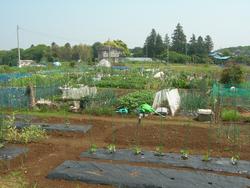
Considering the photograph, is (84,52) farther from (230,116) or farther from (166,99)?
(230,116)

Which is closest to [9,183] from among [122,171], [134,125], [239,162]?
[122,171]

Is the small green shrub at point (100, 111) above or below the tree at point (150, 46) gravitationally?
below

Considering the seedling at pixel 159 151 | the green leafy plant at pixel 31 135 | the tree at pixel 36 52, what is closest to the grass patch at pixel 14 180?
the green leafy plant at pixel 31 135

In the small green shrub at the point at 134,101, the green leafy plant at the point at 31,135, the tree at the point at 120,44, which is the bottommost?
the green leafy plant at the point at 31,135

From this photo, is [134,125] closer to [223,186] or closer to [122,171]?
[122,171]

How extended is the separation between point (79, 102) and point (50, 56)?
4398 cm

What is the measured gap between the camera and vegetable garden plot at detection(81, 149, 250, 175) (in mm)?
5898

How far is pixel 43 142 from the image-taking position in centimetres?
764

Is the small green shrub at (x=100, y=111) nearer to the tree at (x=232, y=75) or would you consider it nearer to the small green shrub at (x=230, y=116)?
the small green shrub at (x=230, y=116)

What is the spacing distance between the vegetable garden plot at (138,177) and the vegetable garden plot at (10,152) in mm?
1299

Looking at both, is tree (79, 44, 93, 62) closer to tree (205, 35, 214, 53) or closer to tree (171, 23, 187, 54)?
tree (171, 23, 187, 54)

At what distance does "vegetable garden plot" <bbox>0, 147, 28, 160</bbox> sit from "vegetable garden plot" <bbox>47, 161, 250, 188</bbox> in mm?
1299

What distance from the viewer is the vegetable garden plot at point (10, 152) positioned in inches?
255

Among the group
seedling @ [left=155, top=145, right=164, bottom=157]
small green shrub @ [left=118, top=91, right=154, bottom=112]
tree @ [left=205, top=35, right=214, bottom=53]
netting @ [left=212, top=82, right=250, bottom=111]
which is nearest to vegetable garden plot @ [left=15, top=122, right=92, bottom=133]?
seedling @ [left=155, top=145, right=164, bottom=157]
